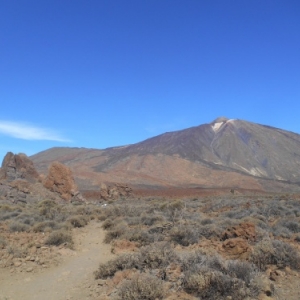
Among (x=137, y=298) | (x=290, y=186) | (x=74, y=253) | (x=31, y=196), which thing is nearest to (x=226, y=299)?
(x=137, y=298)

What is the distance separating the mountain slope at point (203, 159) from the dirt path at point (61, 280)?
5964 cm

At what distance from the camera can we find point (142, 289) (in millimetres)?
5828

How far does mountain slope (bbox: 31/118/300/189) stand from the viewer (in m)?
81.9

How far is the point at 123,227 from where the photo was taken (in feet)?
43.7

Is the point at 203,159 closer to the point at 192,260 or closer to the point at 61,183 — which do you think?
the point at 61,183

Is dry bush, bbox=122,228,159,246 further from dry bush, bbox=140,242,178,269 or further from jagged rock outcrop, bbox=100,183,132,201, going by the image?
jagged rock outcrop, bbox=100,183,132,201

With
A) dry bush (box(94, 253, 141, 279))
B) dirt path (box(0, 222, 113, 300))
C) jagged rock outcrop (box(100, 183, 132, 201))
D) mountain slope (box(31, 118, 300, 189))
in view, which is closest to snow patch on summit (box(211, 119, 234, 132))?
mountain slope (box(31, 118, 300, 189))

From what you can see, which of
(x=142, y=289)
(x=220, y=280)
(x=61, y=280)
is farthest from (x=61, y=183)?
(x=220, y=280)

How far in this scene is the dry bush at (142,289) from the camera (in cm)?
576

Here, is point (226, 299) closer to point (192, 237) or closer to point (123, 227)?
point (192, 237)

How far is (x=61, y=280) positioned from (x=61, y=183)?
29102 millimetres

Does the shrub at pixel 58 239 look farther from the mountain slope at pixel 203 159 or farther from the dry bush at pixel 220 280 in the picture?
the mountain slope at pixel 203 159

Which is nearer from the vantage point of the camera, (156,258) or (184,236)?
(156,258)

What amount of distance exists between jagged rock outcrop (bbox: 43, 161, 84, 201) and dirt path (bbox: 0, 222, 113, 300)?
2549 centimetres
